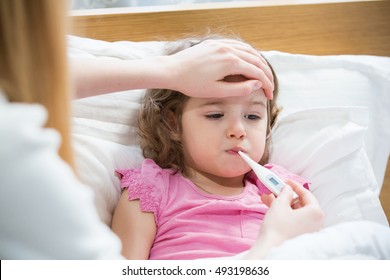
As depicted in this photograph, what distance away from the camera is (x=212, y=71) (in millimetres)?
897

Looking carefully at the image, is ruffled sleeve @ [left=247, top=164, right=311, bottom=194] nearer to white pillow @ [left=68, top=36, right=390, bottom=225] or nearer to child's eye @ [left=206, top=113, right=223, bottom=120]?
white pillow @ [left=68, top=36, right=390, bottom=225]

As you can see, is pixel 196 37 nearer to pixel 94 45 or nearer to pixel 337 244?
pixel 94 45

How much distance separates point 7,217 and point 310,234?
447mm

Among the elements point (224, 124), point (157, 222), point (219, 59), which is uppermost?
point (219, 59)

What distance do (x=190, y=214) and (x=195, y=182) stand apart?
0.09 m

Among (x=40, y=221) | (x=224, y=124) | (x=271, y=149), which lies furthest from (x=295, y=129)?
(x=40, y=221)

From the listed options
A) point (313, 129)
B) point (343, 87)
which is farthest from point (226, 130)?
point (343, 87)

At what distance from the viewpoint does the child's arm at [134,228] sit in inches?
34.3

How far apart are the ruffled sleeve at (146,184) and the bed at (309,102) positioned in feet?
0.10

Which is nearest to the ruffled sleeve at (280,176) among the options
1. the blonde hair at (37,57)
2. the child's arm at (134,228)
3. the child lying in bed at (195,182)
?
the child lying in bed at (195,182)

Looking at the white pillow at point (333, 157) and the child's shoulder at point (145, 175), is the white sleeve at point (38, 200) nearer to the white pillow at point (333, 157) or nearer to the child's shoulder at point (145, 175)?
the child's shoulder at point (145, 175)

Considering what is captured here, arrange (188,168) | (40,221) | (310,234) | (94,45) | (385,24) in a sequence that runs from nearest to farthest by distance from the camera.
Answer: (40,221)
(310,234)
(188,168)
(94,45)
(385,24)

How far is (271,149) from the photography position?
3.51 ft

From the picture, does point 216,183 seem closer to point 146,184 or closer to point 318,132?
point 146,184
